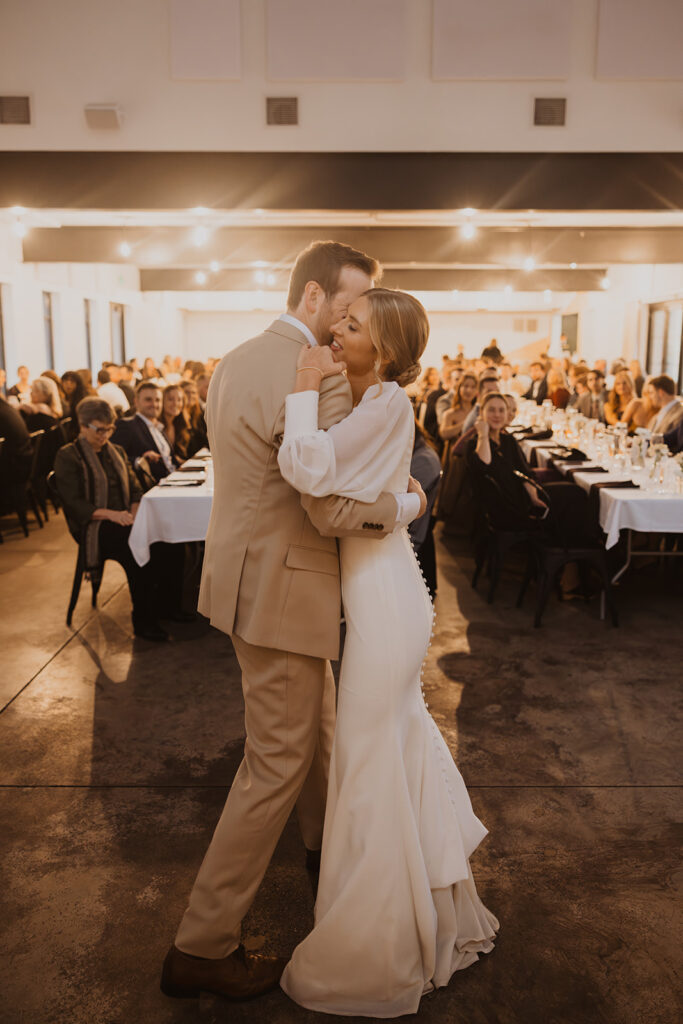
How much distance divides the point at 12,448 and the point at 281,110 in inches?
136

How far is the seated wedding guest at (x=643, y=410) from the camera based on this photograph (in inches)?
300

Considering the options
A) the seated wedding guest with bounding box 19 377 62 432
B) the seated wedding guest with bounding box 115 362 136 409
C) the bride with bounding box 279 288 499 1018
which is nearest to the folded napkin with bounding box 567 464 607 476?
the bride with bounding box 279 288 499 1018

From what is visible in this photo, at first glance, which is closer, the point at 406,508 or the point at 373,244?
the point at 406,508

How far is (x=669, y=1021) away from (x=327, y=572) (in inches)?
48.7

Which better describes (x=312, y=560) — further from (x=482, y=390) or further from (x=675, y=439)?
(x=675, y=439)

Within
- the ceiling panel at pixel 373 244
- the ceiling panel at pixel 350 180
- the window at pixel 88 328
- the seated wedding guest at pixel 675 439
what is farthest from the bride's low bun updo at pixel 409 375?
the window at pixel 88 328

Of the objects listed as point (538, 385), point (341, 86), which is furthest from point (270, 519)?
point (538, 385)

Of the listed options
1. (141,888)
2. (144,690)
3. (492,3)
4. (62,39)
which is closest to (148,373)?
(62,39)

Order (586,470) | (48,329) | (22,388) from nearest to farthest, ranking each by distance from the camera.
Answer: (586,470), (22,388), (48,329)

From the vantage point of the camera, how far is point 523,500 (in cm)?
514

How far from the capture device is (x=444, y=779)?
203cm

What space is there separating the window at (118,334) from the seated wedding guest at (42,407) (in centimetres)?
935

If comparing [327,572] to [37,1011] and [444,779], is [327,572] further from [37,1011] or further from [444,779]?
[37,1011]

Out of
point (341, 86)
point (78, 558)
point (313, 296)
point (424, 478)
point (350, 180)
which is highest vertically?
point (341, 86)
